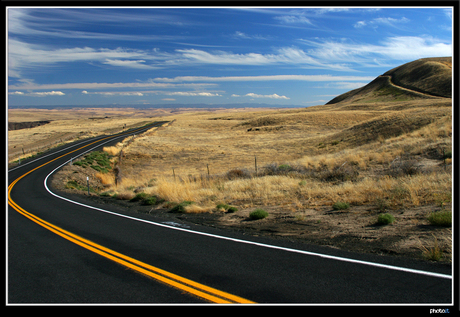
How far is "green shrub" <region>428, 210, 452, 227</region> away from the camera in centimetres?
660

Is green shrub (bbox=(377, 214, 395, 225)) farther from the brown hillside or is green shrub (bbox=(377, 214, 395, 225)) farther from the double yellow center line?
the brown hillside

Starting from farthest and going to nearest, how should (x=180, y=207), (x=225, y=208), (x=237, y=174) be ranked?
(x=237, y=174) → (x=180, y=207) → (x=225, y=208)

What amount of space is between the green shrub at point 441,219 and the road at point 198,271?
207 centimetres

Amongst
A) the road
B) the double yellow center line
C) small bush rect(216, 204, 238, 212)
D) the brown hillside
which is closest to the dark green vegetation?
small bush rect(216, 204, 238, 212)

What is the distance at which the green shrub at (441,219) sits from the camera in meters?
6.60

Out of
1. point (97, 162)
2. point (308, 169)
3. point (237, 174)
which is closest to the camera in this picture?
point (308, 169)

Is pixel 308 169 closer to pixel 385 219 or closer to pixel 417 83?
pixel 385 219

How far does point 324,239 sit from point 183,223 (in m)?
4.40

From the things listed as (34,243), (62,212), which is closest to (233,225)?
(34,243)

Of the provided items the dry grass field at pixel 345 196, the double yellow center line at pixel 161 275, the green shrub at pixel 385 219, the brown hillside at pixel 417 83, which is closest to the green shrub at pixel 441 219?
the dry grass field at pixel 345 196

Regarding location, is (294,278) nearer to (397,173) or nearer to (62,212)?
(397,173)

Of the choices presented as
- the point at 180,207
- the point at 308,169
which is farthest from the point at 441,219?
the point at 308,169

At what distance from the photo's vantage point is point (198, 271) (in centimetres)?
547

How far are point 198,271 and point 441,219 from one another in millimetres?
5655
